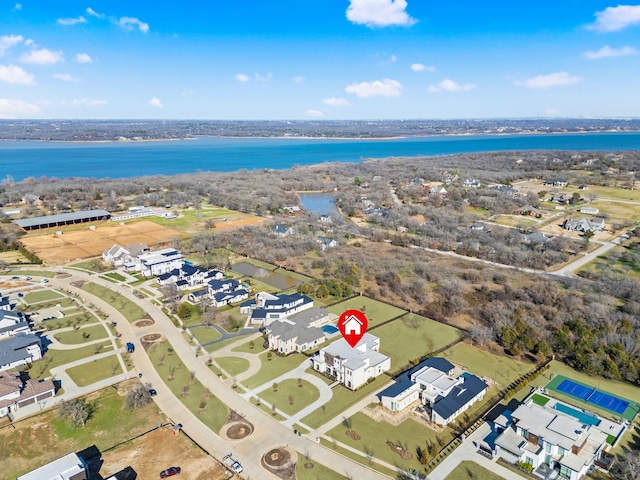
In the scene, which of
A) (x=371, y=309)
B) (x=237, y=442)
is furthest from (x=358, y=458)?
(x=371, y=309)

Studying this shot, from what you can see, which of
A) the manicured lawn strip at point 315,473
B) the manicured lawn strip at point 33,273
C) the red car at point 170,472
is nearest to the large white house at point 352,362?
the manicured lawn strip at point 315,473

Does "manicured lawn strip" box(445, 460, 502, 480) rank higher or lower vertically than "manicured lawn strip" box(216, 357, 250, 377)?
lower

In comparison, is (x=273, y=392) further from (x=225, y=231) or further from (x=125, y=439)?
(x=225, y=231)

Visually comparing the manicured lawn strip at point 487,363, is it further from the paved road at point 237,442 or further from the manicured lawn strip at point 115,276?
the manicured lawn strip at point 115,276

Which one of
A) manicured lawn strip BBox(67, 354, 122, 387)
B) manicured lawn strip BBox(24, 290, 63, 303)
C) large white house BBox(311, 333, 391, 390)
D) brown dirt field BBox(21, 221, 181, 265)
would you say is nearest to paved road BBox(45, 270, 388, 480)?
manicured lawn strip BBox(67, 354, 122, 387)

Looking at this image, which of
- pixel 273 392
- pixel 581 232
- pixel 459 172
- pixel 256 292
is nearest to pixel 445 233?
pixel 581 232

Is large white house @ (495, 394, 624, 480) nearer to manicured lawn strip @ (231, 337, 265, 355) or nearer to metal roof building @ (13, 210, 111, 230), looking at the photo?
manicured lawn strip @ (231, 337, 265, 355)
